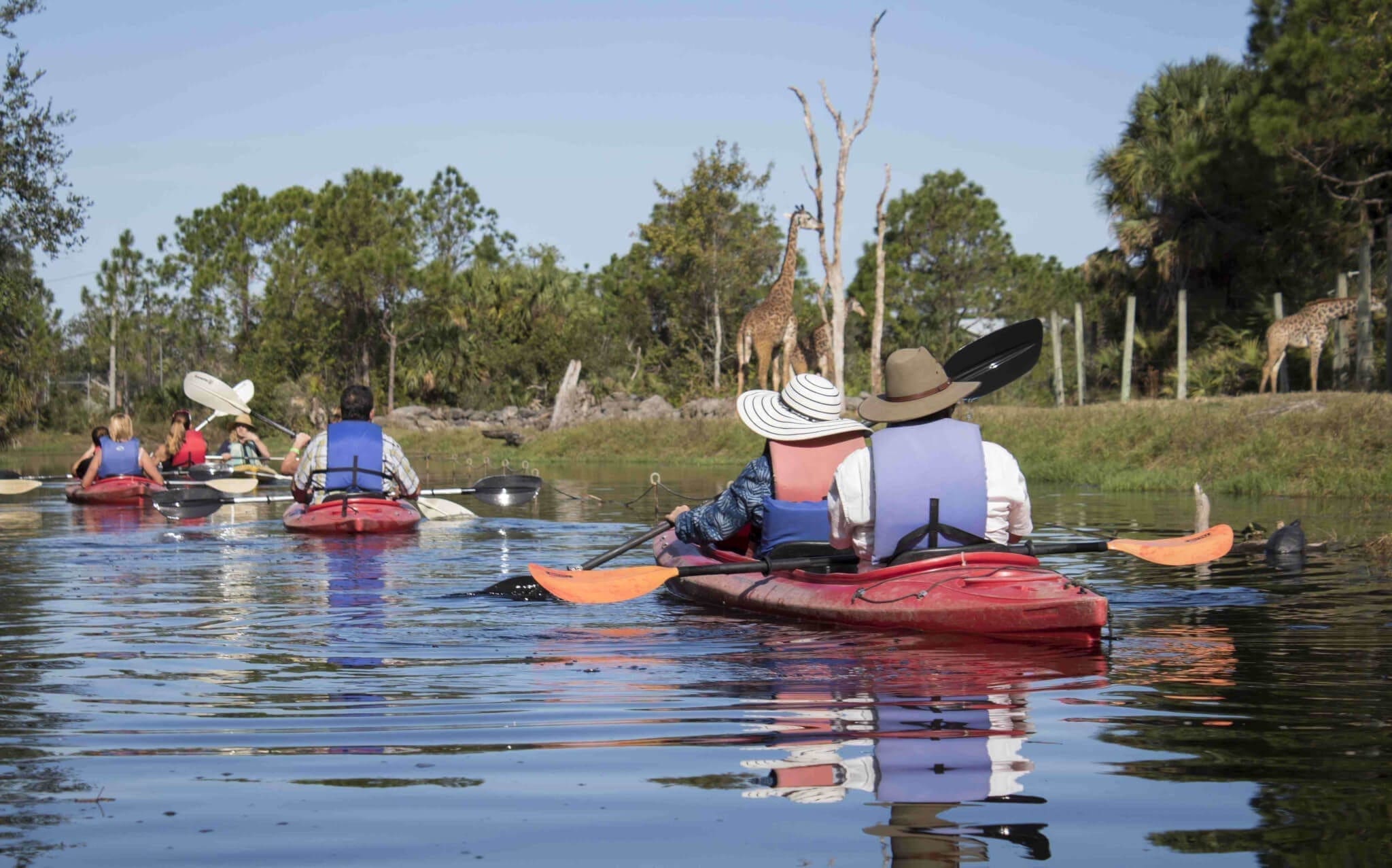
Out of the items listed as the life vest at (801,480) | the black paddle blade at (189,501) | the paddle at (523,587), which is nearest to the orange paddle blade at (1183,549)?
the life vest at (801,480)

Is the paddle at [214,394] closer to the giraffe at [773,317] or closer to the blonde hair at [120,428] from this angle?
the blonde hair at [120,428]

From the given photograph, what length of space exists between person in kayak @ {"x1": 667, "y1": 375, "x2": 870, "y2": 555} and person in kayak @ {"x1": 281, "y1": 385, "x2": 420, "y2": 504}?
18.1 ft

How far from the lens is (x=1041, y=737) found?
497 centimetres

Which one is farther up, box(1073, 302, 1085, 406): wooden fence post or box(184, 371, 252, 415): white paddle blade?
box(1073, 302, 1085, 406): wooden fence post

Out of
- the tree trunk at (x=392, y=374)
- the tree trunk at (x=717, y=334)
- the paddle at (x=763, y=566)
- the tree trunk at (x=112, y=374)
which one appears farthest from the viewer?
the tree trunk at (x=112, y=374)

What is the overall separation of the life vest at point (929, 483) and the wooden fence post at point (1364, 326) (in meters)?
18.6

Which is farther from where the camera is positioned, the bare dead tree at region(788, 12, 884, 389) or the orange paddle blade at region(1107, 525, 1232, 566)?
the bare dead tree at region(788, 12, 884, 389)

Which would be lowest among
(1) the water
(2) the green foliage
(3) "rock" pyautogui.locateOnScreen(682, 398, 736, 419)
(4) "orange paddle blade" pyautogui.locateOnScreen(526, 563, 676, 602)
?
(1) the water

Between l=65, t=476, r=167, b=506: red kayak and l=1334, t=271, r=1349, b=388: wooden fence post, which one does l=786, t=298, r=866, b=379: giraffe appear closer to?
l=1334, t=271, r=1349, b=388: wooden fence post

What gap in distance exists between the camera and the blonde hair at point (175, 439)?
20859 millimetres

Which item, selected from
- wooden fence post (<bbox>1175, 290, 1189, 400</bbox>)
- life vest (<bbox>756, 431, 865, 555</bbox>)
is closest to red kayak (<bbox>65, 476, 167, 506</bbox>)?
life vest (<bbox>756, 431, 865, 555</bbox>)

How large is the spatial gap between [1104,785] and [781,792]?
95 centimetres

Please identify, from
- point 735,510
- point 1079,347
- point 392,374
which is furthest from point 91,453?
point 392,374

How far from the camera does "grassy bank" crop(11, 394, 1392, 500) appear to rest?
18.7 m
